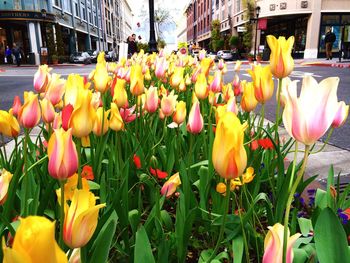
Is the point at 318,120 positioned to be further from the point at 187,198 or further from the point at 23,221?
the point at 187,198

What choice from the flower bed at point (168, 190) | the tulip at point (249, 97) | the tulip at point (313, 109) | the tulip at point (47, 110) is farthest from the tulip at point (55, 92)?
the tulip at point (313, 109)

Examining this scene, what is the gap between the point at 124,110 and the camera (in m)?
1.64

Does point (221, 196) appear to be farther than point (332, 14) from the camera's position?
No

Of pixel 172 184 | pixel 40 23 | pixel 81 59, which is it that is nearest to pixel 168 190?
pixel 172 184

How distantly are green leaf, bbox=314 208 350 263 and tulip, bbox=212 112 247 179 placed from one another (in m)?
0.21

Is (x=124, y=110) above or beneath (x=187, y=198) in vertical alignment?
above

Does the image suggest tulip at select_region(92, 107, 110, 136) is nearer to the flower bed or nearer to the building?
the flower bed

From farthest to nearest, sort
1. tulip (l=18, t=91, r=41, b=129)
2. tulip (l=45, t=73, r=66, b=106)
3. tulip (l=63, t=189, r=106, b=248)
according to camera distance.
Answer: tulip (l=45, t=73, r=66, b=106) → tulip (l=18, t=91, r=41, b=129) → tulip (l=63, t=189, r=106, b=248)

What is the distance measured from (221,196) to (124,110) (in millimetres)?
608

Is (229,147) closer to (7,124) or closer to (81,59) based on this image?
(7,124)

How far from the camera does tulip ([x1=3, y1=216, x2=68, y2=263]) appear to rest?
39 centimetres

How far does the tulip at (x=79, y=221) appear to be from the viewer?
572 mm

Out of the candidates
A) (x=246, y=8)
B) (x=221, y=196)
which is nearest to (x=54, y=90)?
(x=221, y=196)

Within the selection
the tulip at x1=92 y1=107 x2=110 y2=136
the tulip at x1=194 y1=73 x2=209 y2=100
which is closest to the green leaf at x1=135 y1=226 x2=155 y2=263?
the tulip at x1=92 y1=107 x2=110 y2=136
